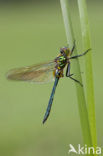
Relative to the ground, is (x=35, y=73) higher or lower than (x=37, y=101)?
higher

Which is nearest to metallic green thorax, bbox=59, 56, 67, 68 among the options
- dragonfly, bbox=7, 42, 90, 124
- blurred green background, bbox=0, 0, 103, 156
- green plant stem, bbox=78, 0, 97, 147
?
dragonfly, bbox=7, 42, 90, 124

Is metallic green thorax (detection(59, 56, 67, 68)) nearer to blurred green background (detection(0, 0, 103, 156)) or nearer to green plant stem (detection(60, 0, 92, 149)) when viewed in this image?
green plant stem (detection(60, 0, 92, 149))

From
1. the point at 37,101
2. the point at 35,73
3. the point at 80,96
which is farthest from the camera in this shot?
the point at 37,101

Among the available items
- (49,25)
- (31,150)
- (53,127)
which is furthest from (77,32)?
(31,150)

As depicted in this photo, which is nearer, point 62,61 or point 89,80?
point 89,80

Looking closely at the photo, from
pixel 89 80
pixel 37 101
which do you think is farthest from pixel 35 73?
pixel 37 101

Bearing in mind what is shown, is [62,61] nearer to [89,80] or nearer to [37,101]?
[89,80]

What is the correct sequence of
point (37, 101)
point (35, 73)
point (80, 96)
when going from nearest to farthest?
point (80, 96), point (35, 73), point (37, 101)
